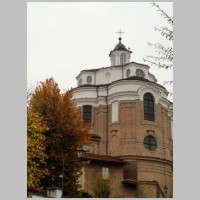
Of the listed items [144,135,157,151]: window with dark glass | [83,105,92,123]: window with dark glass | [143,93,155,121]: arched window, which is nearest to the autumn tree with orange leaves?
[144,135,157,151]: window with dark glass

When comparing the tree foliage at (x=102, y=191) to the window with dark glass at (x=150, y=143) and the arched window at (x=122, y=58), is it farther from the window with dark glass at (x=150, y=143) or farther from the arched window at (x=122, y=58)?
the arched window at (x=122, y=58)

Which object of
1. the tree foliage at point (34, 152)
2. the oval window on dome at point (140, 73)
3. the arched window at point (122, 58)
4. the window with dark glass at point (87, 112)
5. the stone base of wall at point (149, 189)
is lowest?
the stone base of wall at point (149, 189)

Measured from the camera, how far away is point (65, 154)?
2539cm

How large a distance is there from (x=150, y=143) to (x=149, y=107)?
3321 millimetres

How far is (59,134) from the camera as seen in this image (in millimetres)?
25344

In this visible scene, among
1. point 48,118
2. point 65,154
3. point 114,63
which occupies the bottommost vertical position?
point 65,154

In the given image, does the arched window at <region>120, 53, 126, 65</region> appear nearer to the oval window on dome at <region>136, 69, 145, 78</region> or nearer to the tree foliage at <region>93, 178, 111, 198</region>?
the oval window on dome at <region>136, 69, 145, 78</region>

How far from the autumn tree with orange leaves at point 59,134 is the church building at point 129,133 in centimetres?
537

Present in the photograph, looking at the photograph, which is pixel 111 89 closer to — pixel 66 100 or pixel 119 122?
pixel 119 122

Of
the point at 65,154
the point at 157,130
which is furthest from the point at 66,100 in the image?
the point at 157,130

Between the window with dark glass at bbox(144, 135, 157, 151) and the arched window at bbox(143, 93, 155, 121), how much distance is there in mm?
1706

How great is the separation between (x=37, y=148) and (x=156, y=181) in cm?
1414

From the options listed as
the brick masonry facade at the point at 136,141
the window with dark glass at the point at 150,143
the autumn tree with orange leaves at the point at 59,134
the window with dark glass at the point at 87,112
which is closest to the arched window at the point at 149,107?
the brick masonry facade at the point at 136,141

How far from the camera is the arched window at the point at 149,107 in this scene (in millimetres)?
36750
